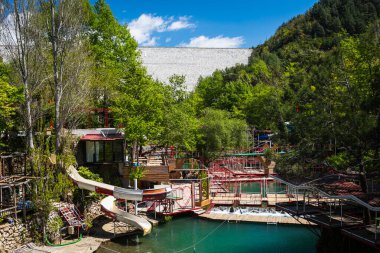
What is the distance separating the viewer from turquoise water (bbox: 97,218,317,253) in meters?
18.3

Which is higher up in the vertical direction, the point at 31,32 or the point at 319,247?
the point at 31,32

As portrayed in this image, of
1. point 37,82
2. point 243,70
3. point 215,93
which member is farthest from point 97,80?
point 243,70

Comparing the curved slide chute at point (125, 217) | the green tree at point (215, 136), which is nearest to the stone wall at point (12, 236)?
the curved slide chute at point (125, 217)

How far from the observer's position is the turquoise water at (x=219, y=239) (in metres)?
18.3

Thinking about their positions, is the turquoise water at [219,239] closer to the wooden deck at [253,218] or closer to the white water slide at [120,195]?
the wooden deck at [253,218]

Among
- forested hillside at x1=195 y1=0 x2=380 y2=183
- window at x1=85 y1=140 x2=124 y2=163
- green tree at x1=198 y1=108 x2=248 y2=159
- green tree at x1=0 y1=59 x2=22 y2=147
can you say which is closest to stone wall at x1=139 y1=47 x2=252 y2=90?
green tree at x1=198 y1=108 x2=248 y2=159

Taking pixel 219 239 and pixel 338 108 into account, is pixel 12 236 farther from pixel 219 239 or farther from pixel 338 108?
pixel 338 108

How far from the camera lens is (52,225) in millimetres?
17750

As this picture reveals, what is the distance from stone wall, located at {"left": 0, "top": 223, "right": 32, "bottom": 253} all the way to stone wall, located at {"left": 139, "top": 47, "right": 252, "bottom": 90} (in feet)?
185

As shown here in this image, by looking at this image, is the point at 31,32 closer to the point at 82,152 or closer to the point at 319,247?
the point at 82,152

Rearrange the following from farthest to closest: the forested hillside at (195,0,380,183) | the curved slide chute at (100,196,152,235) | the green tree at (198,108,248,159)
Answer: the green tree at (198,108,248,159) < the curved slide chute at (100,196,152,235) < the forested hillside at (195,0,380,183)

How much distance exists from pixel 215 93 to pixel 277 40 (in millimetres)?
27717

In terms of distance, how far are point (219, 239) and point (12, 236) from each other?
9415 mm

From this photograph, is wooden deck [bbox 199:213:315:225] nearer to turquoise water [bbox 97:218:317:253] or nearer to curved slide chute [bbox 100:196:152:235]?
turquoise water [bbox 97:218:317:253]
